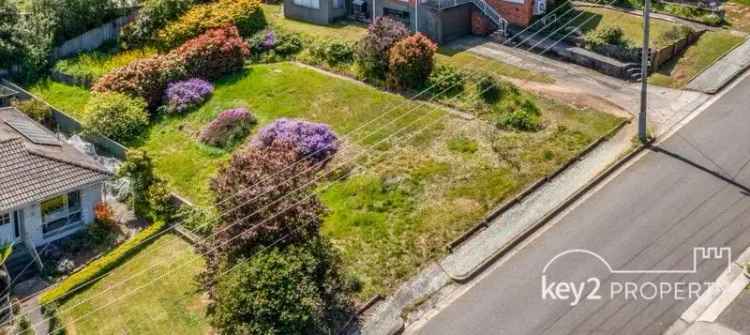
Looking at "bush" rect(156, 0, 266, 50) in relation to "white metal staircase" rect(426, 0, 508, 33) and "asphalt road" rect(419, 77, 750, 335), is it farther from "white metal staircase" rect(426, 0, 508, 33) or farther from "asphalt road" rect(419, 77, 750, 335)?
"asphalt road" rect(419, 77, 750, 335)

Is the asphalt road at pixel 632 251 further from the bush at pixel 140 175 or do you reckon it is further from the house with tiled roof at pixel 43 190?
the house with tiled roof at pixel 43 190

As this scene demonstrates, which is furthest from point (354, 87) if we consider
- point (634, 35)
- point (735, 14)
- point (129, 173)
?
point (735, 14)

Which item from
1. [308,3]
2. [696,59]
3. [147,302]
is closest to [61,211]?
[147,302]

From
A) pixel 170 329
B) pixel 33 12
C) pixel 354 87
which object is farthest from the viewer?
Answer: pixel 33 12

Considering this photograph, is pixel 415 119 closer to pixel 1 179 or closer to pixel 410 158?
pixel 410 158

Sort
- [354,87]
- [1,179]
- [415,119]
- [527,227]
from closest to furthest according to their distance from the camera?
[527,227] → [1,179] → [415,119] → [354,87]

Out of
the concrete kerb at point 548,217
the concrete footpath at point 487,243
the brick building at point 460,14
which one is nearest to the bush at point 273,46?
the brick building at point 460,14
